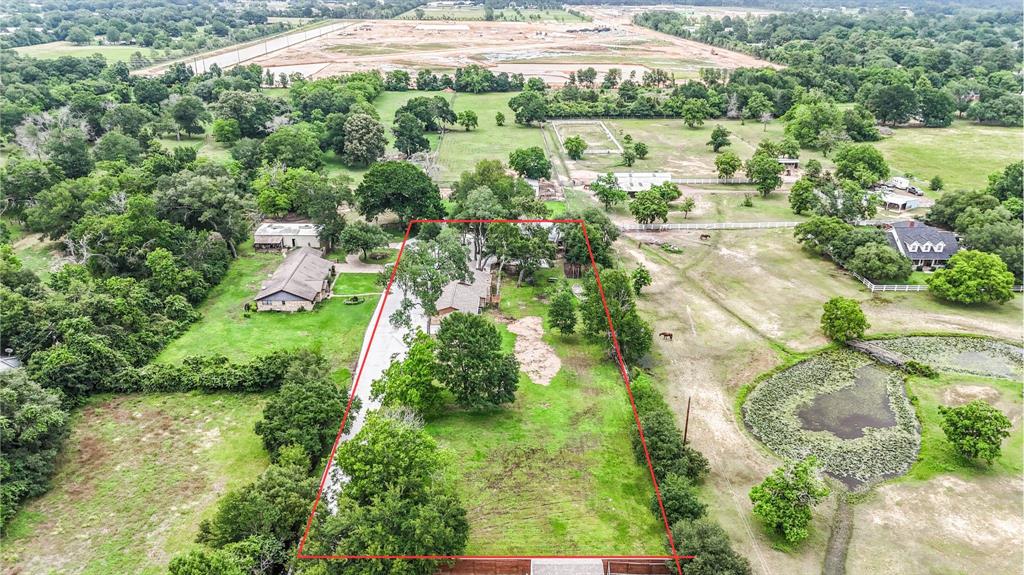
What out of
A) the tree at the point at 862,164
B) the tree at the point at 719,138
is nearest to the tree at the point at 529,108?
the tree at the point at 719,138

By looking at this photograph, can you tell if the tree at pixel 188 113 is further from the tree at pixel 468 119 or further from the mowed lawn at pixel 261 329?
the mowed lawn at pixel 261 329

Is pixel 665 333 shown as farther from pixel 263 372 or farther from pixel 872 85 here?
pixel 872 85

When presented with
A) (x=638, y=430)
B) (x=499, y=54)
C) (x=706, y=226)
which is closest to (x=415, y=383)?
(x=638, y=430)

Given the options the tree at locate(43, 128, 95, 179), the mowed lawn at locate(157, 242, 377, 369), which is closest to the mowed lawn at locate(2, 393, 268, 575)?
the mowed lawn at locate(157, 242, 377, 369)

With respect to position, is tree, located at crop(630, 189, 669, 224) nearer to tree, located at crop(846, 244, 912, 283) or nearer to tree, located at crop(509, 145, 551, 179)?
tree, located at crop(509, 145, 551, 179)

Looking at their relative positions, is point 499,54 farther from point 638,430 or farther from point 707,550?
point 707,550

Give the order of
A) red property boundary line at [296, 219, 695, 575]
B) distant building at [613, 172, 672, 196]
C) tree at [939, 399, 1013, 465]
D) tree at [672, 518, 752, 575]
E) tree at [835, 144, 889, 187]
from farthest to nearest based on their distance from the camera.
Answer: tree at [835, 144, 889, 187] → distant building at [613, 172, 672, 196] → tree at [939, 399, 1013, 465] → red property boundary line at [296, 219, 695, 575] → tree at [672, 518, 752, 575]
